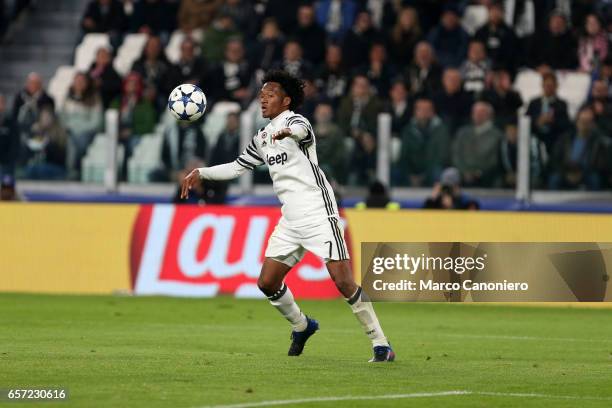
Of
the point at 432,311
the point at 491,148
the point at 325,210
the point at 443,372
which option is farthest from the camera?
the point at 491,148

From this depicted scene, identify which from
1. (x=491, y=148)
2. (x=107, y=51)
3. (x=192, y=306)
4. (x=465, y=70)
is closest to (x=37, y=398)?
(x=192, y=306)

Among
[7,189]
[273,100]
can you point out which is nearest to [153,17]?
[7,189]

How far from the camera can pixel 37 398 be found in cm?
879

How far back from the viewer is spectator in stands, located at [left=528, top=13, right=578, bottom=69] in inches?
933

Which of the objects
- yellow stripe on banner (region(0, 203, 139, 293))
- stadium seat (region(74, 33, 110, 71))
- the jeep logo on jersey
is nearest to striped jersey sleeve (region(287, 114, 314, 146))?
the jeep logo on jersey

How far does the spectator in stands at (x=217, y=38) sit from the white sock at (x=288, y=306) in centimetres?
1406

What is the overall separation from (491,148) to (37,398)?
13.3 metres

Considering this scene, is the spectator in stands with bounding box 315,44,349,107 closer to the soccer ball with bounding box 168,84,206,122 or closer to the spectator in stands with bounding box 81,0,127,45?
the spectator in stands with bounding box 81,0,127,45

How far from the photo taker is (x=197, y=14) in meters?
27.0

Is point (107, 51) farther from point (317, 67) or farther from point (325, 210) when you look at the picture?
point (325, 210)

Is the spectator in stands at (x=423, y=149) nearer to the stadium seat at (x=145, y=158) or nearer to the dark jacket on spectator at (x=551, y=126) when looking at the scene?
the dark jacket on spectator at (x=551, y=126)

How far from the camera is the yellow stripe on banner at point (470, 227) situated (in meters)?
18.9

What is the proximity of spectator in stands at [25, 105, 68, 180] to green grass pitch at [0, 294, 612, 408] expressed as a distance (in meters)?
4.70

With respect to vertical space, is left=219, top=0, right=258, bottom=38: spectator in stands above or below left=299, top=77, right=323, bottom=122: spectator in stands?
above
